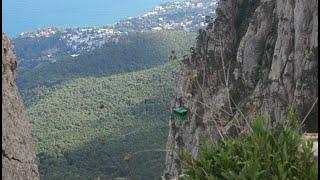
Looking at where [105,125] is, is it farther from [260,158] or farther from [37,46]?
[37,46]

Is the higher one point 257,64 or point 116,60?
point 257,64

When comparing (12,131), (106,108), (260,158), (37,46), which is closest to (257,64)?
(12,131)

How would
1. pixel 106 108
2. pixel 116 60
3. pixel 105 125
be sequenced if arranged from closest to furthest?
pixel 105 125, pixel 106 108, pixel 116 60

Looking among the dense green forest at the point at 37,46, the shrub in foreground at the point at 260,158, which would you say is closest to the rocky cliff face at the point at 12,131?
the shrub in foreground at the point at 260,158

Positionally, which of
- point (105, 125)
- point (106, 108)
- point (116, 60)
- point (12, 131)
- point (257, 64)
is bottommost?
point (105, 125)

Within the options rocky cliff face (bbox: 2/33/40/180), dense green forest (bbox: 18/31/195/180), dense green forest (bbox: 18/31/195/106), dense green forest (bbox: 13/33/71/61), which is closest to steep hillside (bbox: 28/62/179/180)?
dense green forest (bbox: 18/31/195/180)

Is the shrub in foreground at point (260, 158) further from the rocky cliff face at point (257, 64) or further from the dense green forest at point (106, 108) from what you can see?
the dense green forest at point (106, 108)

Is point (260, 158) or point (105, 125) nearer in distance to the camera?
point (260, 158)
